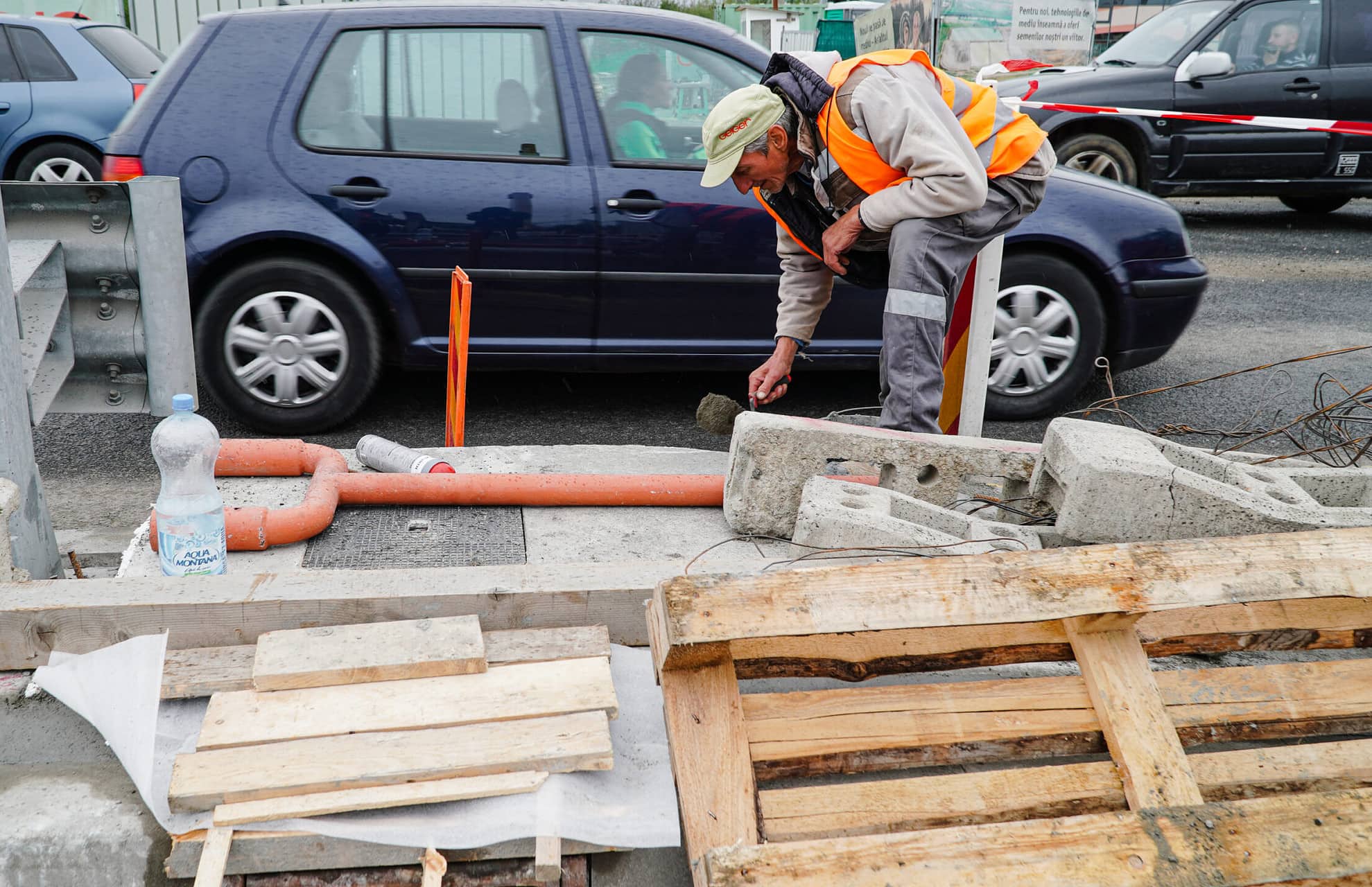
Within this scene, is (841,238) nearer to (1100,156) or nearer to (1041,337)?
(1041,337)

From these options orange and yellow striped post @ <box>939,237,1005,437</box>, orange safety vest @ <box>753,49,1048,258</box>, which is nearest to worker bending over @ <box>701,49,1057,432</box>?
orange safety vest @ <box>753,49,1048,258</box>

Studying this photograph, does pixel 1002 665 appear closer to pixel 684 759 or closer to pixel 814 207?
pixel 684 759

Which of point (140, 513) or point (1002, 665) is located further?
point (140, 513)

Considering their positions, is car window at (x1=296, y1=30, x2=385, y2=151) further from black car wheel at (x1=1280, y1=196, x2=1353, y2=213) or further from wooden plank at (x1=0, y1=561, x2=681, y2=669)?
black car wheel at (x1=1280, y1=196, x2=1353, y2=213)

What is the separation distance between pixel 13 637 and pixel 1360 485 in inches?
140

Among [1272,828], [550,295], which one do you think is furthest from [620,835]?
[550,295]

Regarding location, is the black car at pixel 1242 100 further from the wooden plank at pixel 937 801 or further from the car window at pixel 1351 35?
the wooden plank at pixel 937 801

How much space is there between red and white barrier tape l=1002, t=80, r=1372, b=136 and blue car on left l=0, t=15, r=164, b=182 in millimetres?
7885

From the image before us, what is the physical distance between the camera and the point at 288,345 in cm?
474

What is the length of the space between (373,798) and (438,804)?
12cm

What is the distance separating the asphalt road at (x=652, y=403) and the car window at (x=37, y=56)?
20.0ft

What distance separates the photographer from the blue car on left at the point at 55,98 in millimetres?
9672

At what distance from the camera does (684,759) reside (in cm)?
203

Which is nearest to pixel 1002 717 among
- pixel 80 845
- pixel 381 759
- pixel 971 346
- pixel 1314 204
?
pixel 381 759
